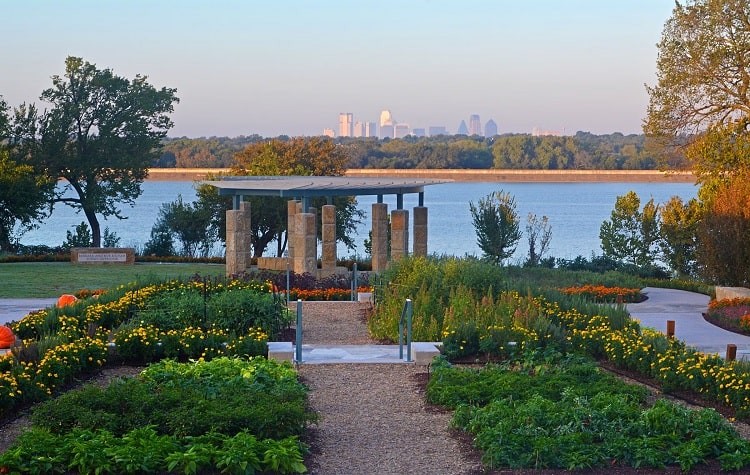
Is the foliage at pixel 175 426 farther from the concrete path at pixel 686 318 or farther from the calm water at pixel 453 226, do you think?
the calm water at pixel 453 226

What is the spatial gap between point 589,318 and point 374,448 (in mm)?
5814

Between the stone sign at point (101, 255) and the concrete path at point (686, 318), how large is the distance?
14264 mm

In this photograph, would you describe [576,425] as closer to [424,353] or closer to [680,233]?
[424,353]

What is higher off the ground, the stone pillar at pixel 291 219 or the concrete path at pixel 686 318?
the stone pillar at pixel 291 219

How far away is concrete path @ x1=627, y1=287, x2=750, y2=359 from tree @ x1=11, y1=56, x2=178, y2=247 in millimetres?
22304

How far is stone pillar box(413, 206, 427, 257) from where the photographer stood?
2242 centimetres

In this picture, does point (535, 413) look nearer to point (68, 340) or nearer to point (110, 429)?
point (110, 429)

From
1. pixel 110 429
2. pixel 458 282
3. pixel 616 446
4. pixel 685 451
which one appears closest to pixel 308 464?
pixel 110 429

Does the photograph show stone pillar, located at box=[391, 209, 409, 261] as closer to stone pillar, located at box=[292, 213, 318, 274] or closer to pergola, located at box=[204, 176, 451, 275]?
pergola, located at box=[204, 176, 451, 275]

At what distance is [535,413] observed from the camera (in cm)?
818

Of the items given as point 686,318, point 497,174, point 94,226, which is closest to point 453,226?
point 497,174

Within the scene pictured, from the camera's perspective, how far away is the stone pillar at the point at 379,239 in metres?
23.0

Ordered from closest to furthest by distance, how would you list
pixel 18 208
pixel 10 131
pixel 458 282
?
pixel 458 282 < pixel 18 208 < pixel 10 131

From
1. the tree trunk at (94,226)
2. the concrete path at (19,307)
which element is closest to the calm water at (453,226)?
the tree trunk at (94,226)
